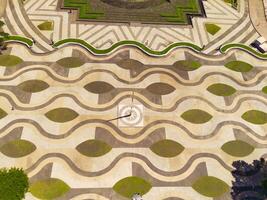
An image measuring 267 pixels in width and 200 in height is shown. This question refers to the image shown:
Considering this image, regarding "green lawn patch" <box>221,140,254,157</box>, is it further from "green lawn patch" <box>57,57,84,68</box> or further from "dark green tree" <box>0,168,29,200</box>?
"dark green tree" <box>0,168,29,200</box>

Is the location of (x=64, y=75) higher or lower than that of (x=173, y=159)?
higher

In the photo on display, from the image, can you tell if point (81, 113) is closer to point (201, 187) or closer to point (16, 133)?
point (16, 133)

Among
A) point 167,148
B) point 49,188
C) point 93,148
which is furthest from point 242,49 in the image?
point 49,188

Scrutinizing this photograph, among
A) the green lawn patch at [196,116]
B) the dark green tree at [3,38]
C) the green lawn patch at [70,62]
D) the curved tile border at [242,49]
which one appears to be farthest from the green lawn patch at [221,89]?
the dark green tree at [3,38]

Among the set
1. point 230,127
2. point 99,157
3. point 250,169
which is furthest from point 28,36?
point 250,169

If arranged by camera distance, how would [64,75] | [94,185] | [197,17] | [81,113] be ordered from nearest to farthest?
1. [94,185]
2. [81,113]
3. [64,75]
4. [197,17]

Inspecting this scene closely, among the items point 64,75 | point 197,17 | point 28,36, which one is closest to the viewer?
point 64,75

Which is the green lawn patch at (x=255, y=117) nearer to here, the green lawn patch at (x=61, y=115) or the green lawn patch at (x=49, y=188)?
the green lawn patch at (x=61, y=115)

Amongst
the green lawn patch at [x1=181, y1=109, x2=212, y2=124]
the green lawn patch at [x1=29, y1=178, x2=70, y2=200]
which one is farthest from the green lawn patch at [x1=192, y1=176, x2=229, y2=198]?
the green lawn patch at [x1=29, y1=178, x2=70, y2=200]
